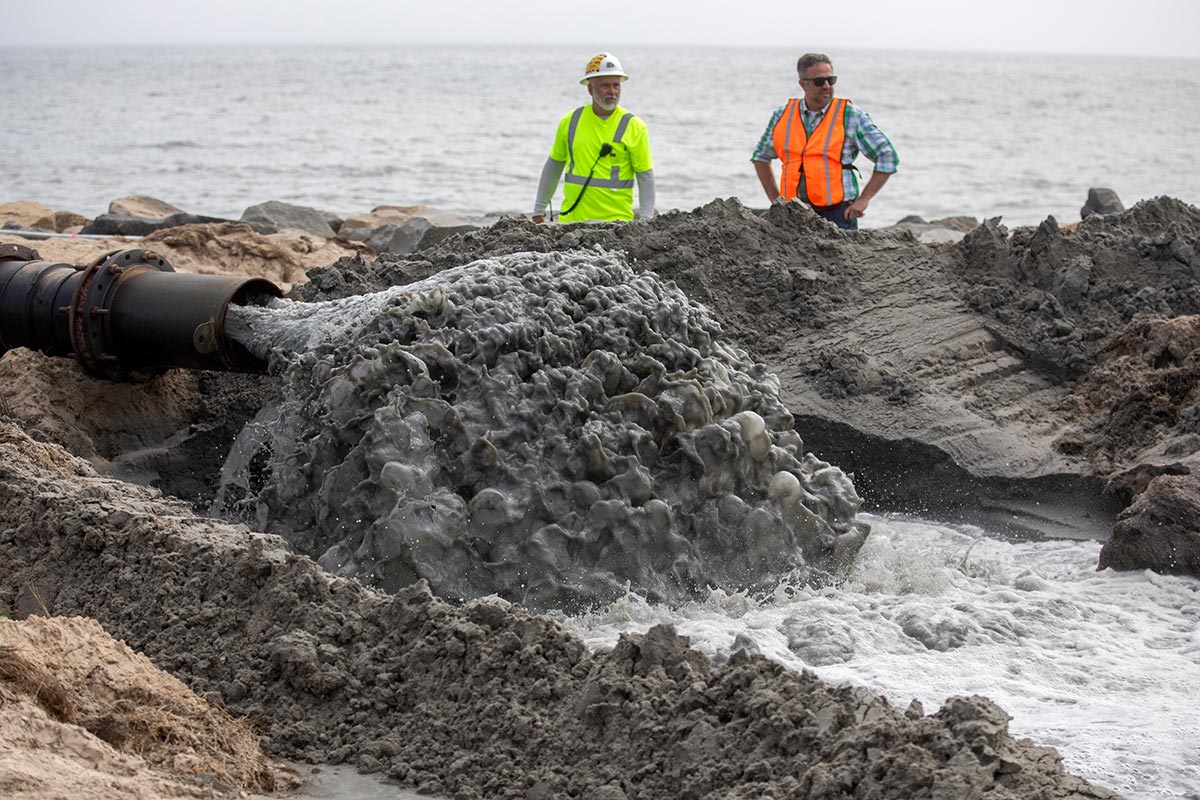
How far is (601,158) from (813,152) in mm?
1208

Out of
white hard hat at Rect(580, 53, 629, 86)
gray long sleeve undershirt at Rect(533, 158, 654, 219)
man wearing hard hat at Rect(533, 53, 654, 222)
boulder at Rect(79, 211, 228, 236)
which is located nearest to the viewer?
white hard hat at Rect(580, 53, 629, 86)

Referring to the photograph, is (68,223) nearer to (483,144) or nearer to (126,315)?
(126,315)

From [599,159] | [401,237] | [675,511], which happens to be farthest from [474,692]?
[401,237]

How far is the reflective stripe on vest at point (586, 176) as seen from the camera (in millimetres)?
7470

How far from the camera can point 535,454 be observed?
4.42 metres

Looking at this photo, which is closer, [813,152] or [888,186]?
[813,152]

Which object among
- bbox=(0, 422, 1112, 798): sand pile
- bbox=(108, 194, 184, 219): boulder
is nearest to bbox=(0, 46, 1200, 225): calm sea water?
bbox=(108, 194, 184, 219): boulder

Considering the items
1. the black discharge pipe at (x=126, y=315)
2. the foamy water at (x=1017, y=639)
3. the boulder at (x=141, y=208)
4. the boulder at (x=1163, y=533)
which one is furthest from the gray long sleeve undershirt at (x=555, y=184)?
the boulder at (x=141, y=208)

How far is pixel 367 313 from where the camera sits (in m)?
4.89

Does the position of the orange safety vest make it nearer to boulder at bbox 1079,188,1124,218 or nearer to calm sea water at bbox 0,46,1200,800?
calm sea water at bbox 0,46,1200,800

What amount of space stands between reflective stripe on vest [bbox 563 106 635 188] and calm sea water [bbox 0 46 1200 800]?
2959 millimetres

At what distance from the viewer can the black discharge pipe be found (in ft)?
17.4

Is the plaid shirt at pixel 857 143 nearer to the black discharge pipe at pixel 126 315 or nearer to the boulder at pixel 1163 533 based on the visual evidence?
the boulder at pixel 1163 533

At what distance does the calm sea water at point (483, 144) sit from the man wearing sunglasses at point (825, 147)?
7.84m
